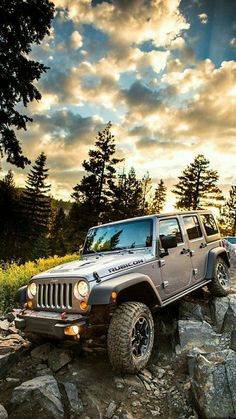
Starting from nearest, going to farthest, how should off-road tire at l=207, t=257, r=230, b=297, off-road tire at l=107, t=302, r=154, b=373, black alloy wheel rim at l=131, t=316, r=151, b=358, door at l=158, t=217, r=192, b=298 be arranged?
1. off-road tire at l=107, t=302, r=154, b=373
2. black alloy wheel rim at l=131, t=316, r=151, b=358
3. door at l=158, t=217, r=192, b=298
4. off-road tire at l=207, t=257, r=230, b=297

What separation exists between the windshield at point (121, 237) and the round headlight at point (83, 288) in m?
1.62

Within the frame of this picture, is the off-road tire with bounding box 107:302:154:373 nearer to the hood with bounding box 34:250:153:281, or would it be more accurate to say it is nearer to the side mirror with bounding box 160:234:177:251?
the hood with bounding box 34:250:153:281

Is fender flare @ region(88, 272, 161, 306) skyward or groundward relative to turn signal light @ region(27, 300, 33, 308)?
skyward

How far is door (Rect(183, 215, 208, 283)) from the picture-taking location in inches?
255

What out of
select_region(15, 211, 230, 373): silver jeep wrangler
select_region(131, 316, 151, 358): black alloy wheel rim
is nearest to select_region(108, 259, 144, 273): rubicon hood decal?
select_region(15, 211, 230, 373): silver jeep wrangler

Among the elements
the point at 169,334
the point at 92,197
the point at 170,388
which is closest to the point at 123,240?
the point at 169,334

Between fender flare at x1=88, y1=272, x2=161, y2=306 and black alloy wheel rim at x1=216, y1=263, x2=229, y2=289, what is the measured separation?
3146 millimetres

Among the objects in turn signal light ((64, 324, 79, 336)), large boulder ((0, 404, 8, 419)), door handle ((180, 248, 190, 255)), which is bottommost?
large boulder ((0, 404, 8, 419))

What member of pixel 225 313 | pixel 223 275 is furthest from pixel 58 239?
pixel 225 313

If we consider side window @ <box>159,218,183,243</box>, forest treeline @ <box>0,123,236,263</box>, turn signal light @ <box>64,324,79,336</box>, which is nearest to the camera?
turn signal light @ <box>64,324,79,336</box>

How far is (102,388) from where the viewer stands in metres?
4.16

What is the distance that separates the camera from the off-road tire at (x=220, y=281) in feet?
22.6

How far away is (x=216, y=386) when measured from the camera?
12.8ft

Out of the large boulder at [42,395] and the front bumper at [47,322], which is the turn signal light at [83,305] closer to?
the front bumper at [47,322]
